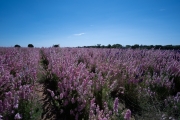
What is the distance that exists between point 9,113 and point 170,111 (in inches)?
106

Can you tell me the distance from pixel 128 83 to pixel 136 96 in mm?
374

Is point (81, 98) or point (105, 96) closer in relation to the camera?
point (81, 98)

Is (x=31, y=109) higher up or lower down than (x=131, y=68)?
lower down

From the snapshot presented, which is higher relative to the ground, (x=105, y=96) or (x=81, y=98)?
(x=81, y=98)

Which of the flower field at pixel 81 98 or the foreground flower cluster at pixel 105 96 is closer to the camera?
the flower field at pixel 81 98

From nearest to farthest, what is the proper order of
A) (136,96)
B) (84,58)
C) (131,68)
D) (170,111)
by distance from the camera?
1. (170,111)
2. (136,96)
3. (131,68)
4. (84,58)

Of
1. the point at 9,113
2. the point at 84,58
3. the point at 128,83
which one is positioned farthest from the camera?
the point at 84,58

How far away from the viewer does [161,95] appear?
120 inches

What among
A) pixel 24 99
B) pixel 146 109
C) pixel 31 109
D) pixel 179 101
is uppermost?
pixel 24 99

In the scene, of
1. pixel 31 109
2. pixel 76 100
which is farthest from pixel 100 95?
pixel 31 109

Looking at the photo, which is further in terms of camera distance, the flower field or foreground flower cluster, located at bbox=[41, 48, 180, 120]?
foreground flower cluster, located at bbox=[41, 48, 180, 120]

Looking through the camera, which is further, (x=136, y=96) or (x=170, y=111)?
(x=136, y=96)

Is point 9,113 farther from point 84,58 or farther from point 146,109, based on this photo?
point 84,58

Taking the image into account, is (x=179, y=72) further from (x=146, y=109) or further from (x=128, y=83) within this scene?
(x=146, y=109)
